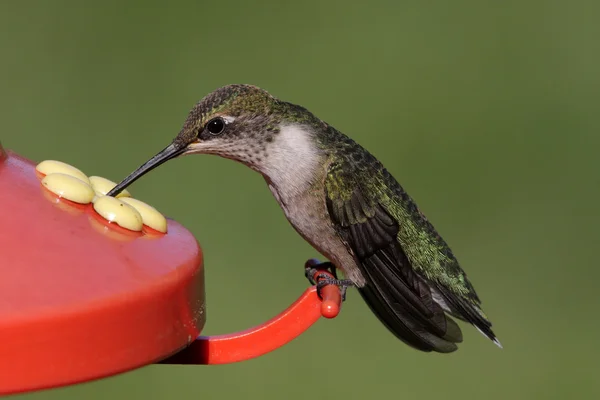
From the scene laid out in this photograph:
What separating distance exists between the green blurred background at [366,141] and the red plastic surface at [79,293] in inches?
154

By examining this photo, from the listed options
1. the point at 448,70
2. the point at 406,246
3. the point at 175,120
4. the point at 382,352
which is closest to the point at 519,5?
the point at 448,70

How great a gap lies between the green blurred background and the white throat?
8.40 feet

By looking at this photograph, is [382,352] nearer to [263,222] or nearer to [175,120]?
[263,222]

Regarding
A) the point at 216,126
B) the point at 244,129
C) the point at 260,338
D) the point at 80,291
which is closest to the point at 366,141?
the point at 244,129

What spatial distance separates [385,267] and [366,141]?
419 centimetres

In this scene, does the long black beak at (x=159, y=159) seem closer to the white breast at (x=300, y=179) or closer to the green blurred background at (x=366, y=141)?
the white breast at (x=300, y=179)

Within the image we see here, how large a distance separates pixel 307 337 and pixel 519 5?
14.5 feet

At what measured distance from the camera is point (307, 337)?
7129mm

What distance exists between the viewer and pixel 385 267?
4.41m

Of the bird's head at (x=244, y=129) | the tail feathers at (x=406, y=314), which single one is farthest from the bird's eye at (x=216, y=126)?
the tail feathers at (x=406, y=314)

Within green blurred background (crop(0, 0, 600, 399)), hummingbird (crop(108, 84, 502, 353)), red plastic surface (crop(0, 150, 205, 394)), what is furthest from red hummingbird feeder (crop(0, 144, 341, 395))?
green blurred background (crop(0, 0, 600, 399))

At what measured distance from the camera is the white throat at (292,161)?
167 inches

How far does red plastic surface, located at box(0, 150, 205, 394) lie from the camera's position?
2295mm

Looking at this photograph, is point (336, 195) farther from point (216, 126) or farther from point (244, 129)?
point (216, 126)
